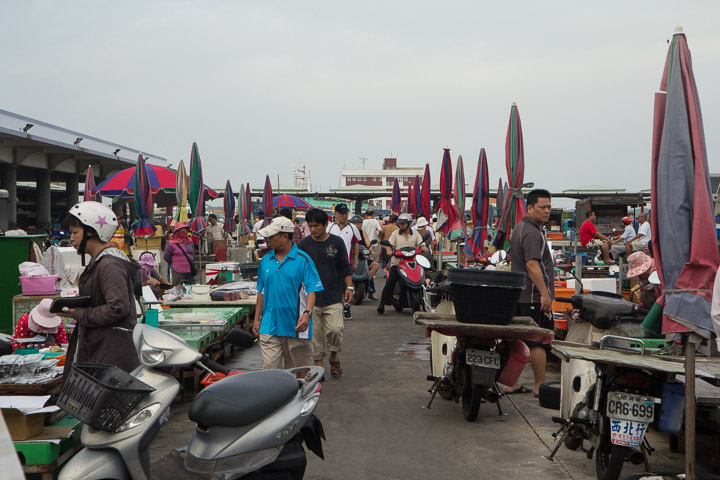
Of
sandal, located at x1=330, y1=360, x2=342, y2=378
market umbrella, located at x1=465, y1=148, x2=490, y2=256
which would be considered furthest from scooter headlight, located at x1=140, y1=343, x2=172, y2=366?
market umbrella, located at x1=465, y1=148, x2=490, y2=256

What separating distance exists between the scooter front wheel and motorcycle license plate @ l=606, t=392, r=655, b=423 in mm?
2002

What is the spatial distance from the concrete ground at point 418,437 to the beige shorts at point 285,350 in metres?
0.65

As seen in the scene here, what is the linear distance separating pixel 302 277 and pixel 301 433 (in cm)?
246

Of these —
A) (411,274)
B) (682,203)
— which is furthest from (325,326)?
(411,274)

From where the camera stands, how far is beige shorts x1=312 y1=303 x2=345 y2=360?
810cm

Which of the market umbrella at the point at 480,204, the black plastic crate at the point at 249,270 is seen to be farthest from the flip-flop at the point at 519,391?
the market umbrella at the point at 480,204

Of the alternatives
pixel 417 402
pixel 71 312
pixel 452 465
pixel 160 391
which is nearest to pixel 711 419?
pixel 452 465

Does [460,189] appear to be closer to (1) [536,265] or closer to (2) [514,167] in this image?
(2) [514,167]

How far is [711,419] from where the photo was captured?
16.7 feet

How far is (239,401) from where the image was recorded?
363 centimetres

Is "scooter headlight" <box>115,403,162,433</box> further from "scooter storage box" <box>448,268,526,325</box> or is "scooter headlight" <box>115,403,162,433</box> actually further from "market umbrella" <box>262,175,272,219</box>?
"market umbrella" <box>262,175,272,219</box>

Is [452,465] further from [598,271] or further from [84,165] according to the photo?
[84,165]

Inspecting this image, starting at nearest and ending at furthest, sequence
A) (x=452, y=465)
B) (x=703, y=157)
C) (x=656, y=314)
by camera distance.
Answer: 1. (x=703, y=157)
2. (x=656, y=314)
3. (x=452, y=465)

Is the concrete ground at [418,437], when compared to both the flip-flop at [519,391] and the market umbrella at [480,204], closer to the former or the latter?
the flip-flop at [519,391]
